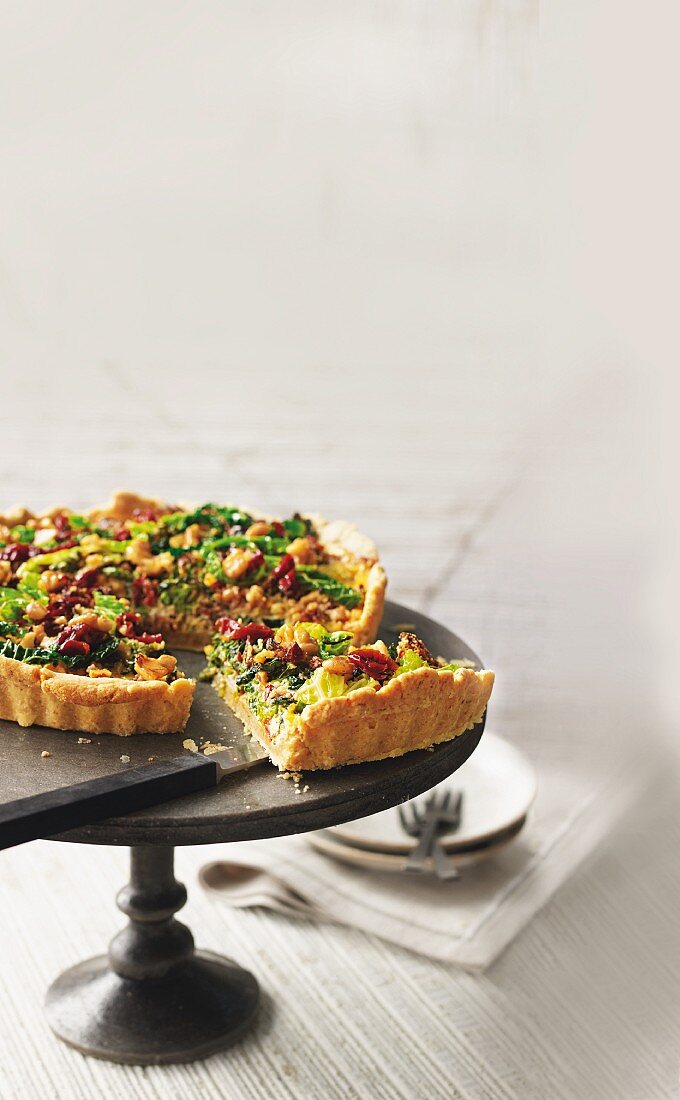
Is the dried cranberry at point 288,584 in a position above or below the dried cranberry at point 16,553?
above

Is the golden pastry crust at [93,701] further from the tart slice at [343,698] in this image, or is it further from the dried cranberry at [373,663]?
the dried cranberry at [373,663]

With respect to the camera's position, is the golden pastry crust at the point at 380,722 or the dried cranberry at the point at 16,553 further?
the dried cranberry at the point at 16,553

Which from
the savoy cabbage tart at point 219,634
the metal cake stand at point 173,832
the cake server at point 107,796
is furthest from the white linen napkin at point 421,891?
the cake server at point 107,796

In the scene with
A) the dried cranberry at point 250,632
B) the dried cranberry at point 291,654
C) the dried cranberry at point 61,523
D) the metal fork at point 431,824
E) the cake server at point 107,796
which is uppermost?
the dried cranberry at point 291,654

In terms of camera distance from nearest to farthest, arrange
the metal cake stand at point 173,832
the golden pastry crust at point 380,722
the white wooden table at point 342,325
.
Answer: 1. the metal cake stand at point 173,832
2. the golden pastry crust at point 380,722
3. the white wooden table at point 342,325

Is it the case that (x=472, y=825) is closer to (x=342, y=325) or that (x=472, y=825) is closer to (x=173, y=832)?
(x=173, y=832)

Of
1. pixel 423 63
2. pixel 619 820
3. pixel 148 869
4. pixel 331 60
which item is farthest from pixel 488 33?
pixel 148 869

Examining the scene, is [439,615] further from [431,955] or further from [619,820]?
[431,955]
